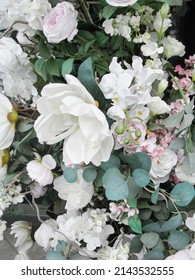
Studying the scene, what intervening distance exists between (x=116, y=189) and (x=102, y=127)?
0.32ft

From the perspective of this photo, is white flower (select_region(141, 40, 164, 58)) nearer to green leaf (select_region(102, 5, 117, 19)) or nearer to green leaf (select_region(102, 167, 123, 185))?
green leaf (select_region(102, 5, 117, 19))

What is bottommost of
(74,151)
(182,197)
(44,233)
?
(44,233)

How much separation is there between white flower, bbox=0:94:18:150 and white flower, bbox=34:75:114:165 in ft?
0.34

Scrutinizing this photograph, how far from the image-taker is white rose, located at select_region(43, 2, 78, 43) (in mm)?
607

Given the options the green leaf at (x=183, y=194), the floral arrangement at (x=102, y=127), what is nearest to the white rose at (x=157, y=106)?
the floral arrangement at (x=102, y=127)

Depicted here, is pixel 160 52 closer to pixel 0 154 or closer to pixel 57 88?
pixel 57 88

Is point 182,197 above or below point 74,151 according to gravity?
below

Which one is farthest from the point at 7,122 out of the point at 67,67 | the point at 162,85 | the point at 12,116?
the point at 162,85

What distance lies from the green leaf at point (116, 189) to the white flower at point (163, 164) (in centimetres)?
6

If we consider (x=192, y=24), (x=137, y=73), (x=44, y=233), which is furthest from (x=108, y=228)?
(x=192, y=24)

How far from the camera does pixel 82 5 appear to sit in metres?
0.67

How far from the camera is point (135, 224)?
0.62 meters

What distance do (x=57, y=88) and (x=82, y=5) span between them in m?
0.20

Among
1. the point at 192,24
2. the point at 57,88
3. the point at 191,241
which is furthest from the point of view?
the point at 192,24
